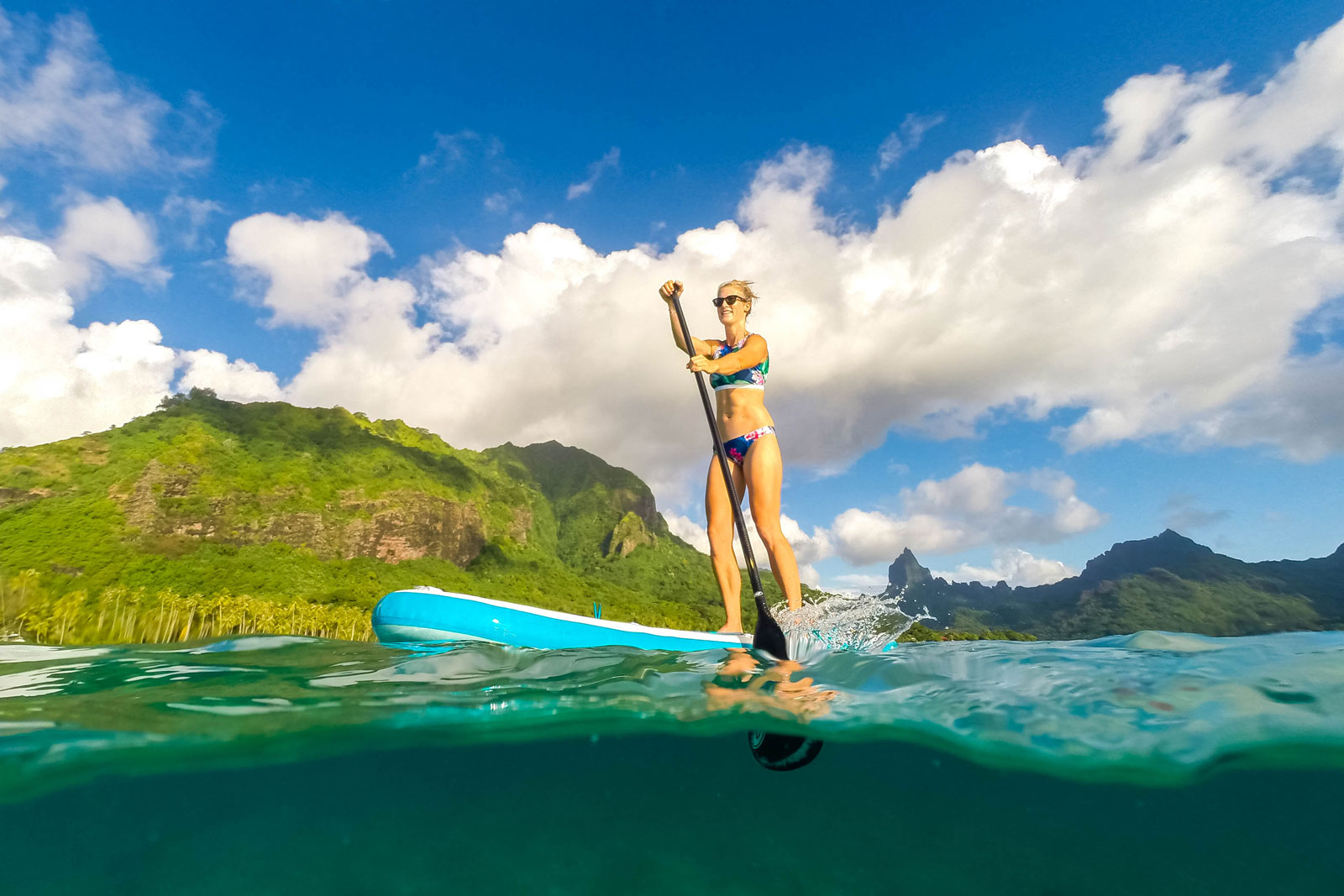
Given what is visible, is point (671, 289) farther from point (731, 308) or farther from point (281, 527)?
point (281, 527)

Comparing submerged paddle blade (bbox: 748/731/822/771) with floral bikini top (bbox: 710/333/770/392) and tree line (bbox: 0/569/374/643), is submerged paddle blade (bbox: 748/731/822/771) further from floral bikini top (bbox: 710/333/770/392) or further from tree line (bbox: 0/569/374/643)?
tree line (bbox: 0/569/374/643)

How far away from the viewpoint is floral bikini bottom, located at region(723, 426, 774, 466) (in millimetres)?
5719

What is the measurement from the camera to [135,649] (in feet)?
17.7

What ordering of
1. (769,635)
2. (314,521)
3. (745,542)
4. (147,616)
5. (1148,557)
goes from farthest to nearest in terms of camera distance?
(1148,557), (314,521), (147,616), (745,542), (769,635)

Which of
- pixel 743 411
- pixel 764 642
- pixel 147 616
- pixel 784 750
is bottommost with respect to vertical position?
pixel 784 750

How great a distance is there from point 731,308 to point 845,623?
310 cm

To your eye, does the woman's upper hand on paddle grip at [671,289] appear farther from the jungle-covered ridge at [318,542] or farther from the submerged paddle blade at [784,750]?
the jungle-covered ridge at [318,542]

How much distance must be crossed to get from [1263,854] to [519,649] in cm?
A: 641

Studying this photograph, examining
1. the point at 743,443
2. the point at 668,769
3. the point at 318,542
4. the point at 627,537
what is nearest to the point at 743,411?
the point at 743,443

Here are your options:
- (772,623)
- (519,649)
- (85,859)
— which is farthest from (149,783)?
(772,623)

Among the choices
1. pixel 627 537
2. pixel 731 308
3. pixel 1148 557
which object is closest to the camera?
pixel 731 308

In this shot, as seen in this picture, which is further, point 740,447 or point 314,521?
point 314,521

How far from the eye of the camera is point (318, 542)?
7819 centimetres

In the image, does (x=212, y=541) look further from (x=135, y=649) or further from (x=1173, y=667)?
(x=1173, y=667)
